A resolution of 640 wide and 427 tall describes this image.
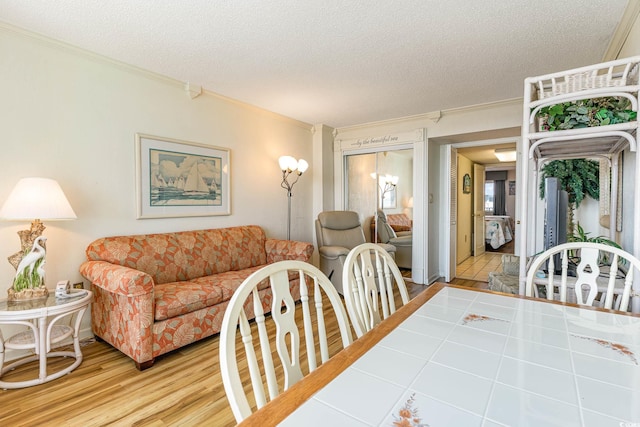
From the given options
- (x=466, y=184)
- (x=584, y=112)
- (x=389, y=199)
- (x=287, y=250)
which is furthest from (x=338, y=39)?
(x=466, y=184)

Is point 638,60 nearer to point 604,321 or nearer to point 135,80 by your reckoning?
point 604,321

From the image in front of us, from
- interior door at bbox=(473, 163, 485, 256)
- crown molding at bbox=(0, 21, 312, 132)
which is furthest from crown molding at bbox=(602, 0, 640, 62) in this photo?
interior door at bbox=(473, 163, 485, 256)

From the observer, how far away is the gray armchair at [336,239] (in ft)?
12.3

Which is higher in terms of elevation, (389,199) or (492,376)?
(389,199)

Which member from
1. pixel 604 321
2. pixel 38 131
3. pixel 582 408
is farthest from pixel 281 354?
pixel 38 131

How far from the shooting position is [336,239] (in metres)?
4.15

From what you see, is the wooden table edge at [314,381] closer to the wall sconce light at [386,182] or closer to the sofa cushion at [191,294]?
the sofa cushion at [191,294]

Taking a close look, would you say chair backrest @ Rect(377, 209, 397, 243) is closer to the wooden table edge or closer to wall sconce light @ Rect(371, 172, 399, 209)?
wall sconce light @ Rect(371, 172, 399, 209)

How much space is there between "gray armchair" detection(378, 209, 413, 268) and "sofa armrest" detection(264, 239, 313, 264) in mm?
1728

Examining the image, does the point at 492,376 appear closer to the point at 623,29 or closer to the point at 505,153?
the point at 623,29

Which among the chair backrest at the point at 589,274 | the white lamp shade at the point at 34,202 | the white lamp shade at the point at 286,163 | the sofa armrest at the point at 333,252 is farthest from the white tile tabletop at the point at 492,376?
the white lamp shade at the point at 286,163

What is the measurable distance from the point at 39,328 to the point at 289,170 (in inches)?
113

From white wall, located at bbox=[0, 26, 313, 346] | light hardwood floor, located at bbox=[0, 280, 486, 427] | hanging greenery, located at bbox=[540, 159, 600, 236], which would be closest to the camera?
light hardwood floor, located at bbox=[0, 280, 486, 427]

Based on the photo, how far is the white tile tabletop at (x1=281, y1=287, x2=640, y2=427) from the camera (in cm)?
61
